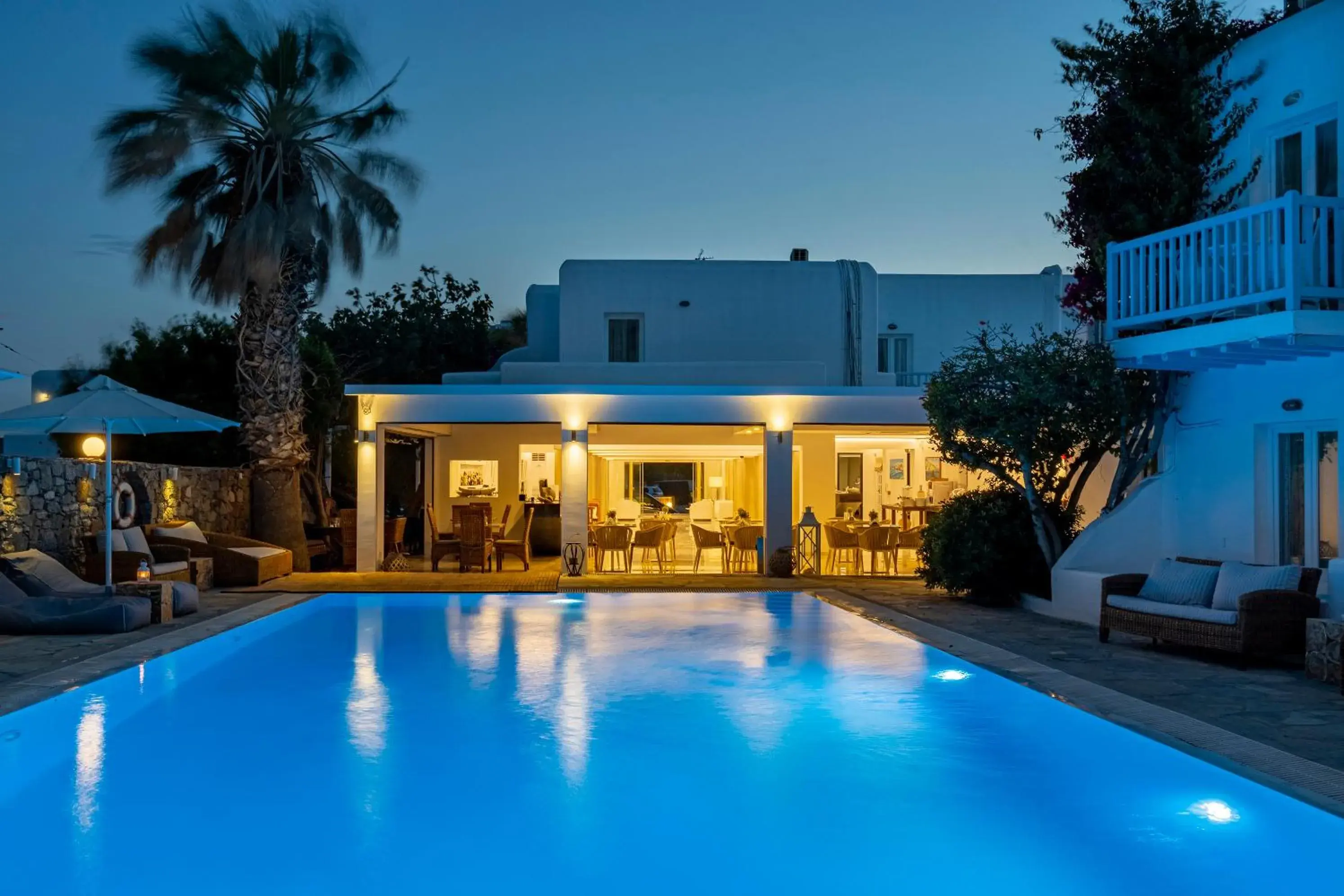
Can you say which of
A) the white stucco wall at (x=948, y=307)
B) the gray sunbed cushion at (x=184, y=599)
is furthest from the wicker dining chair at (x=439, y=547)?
the white stucco wall at (x=948, y=307)

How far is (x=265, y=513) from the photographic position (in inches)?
655

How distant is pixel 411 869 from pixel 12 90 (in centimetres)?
2060

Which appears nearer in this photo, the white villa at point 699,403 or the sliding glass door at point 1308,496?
the sliding glass door at point 1308,496

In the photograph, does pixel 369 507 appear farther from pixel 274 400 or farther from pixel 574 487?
pixel 574 487

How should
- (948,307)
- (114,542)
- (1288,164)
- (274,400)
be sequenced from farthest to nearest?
(948,307) < (274,400) < (114,542) < (1288,164)

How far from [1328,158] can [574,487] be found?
32.2 ft

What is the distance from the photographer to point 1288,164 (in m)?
10.4

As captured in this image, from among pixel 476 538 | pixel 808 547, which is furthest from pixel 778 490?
pixel 476 538

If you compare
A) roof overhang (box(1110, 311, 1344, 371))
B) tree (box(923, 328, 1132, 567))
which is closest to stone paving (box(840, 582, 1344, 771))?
tree (box(923, 328, 1132, 567))

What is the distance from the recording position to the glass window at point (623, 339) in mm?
19766

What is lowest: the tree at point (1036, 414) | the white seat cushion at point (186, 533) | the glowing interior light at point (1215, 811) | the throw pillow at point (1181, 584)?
the glowing interior light at point (1215, 811)

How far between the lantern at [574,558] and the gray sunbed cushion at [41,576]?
6.12 m

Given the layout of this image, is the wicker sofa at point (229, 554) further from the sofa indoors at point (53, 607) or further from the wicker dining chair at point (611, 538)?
the wicker dining chair at point (611, 538)

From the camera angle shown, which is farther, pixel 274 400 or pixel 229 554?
pixel 274 400
